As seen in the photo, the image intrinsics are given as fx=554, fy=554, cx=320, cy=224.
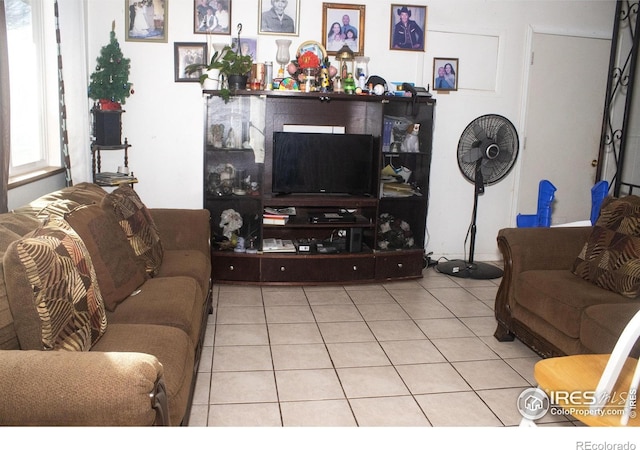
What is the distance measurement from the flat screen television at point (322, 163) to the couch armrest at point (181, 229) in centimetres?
97

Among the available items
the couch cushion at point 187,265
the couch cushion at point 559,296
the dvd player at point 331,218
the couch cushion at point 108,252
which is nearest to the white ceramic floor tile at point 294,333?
the couch cushion at point 187,265

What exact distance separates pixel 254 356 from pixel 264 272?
132 cm

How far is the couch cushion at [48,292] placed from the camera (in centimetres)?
161

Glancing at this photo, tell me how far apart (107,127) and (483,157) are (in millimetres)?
2986

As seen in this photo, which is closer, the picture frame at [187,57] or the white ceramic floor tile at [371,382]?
the white ceramic floor tile at [371,382]

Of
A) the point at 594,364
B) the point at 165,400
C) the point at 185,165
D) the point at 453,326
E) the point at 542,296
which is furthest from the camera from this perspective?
the point at 185,165

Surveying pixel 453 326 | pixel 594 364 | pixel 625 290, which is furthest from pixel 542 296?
pixel 594 364

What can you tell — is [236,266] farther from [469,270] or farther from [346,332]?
[469,270]

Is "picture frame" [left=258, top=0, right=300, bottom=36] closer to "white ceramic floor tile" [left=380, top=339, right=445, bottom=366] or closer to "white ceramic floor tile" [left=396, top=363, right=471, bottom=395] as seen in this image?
"white ceramic floor tile" [left=380, top=339, right=445, bottom=366]

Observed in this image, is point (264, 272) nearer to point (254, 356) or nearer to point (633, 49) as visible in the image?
point (254, 356)

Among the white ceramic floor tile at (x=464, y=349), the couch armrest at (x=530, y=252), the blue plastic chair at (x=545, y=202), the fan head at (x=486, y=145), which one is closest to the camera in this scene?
the white ceramic floor tile at (x=464, y=349)

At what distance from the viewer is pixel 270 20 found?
443cm

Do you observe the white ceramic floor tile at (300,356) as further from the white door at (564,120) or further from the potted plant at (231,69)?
the white door at (564,120)

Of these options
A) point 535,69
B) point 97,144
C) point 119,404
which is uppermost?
point 535,69
